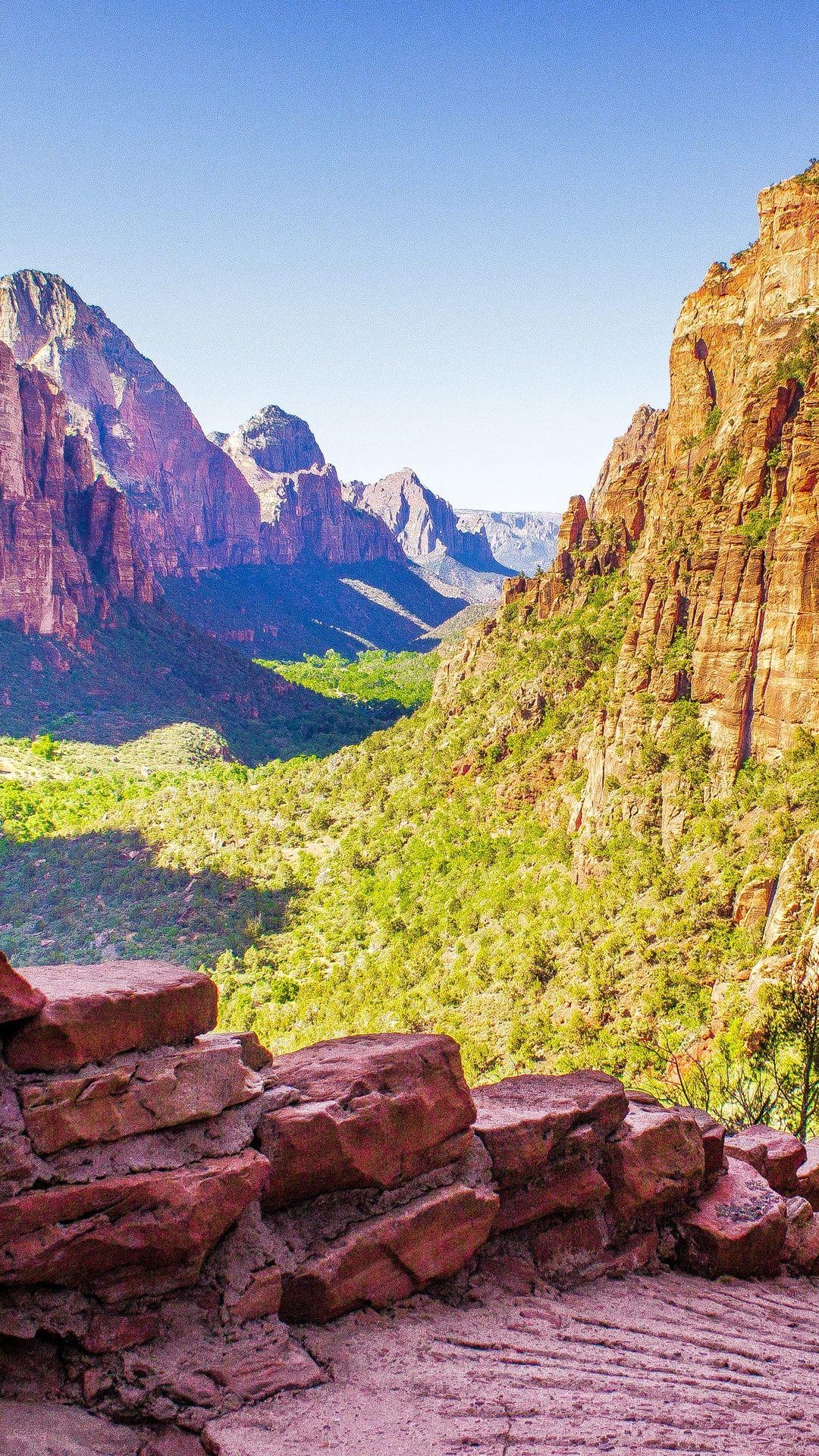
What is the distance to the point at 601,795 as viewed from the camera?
33.9 m

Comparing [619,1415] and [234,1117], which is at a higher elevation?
[234,1117]

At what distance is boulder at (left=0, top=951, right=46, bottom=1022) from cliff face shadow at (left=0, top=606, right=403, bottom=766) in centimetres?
8107

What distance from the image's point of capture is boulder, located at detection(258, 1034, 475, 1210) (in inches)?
263

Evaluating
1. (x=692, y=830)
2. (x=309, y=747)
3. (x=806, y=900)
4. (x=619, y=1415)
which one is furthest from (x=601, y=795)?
(x=309, y=747)

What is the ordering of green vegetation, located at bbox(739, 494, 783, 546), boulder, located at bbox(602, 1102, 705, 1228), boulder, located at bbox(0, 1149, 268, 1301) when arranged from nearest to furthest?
1. boulder, located at bbox(0, 1149, 268, 1301)
2. boulder, located at bbox(602, 1102, 705, 1228)
3. green vegetation, located at bbox(739, 494, 783, 546)

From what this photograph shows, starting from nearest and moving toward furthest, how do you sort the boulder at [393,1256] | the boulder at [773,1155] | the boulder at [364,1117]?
the boulder at [393,1256], the boulder at [364,1117], the boulder at [773,1155]

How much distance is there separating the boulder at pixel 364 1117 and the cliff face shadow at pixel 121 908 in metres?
33.7

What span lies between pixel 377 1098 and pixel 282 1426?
7.77 ft

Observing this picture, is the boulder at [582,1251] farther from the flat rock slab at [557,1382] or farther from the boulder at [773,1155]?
the boulder at [773,1155]

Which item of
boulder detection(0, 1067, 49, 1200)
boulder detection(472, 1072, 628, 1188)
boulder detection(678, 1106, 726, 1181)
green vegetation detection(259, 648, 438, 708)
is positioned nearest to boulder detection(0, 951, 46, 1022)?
boulder detection(0, 1067, 49, 1200)

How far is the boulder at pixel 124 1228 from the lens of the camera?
5.32 m

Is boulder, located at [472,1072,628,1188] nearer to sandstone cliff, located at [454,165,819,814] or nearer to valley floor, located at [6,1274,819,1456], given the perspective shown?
valley floor, located at [6,1274,819,1456]

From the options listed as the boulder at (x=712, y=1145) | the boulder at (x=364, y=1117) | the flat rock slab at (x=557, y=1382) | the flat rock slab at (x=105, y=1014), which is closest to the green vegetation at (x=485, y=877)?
the boulder at (x=712, y=1145)

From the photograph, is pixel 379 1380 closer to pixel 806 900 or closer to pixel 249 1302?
pixel 249 1302
